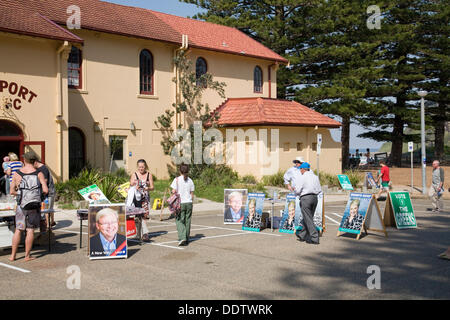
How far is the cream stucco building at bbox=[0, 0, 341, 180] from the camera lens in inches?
665

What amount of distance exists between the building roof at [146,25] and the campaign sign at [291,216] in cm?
1337

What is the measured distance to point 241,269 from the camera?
790cm

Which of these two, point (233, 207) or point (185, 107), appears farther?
point (185, 107)

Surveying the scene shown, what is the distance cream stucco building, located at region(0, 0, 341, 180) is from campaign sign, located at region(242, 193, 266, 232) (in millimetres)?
8628

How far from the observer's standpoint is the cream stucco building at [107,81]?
16.9m

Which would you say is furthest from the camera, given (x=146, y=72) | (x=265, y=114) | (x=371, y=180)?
(x=265, y=114)

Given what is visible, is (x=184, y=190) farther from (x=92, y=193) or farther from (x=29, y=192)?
(x=92, y=193)

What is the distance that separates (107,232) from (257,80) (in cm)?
2172

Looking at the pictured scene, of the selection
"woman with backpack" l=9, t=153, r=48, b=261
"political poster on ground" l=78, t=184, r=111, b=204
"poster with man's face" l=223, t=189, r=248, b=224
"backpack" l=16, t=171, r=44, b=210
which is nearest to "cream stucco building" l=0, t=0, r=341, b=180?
"political poster on ground" l=78, t=184, r=111, b=204

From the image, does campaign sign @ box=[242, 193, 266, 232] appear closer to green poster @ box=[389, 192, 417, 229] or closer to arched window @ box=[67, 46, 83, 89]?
green poster @ box=[389, 192, 417, 229]

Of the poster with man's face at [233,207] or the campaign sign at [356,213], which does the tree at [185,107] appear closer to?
the poster with man's face at [233,207]

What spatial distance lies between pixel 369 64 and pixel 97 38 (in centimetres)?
2155

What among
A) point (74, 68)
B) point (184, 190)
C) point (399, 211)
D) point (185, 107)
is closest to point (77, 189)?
point (74, 68)

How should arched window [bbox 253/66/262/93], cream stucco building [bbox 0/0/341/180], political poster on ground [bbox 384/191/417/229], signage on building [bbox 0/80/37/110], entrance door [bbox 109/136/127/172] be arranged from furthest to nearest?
1. arched window [bbox 253/66/262/93]
2. entrance door [bbox 109/136/127/172]
3. cream stucco building [bbox 0/0/341/180]
4. signage on building [bbox 0/80/37/110]
5. political poster on ground [bbox 384/191/417/229]
